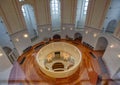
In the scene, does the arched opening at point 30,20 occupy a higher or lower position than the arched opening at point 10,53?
higher

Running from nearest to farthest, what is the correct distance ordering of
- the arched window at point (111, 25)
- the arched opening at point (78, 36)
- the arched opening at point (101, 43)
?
1. the arched window at point (111, 25)
2. the arched opening at point (101, 43)
3. the arched opening at point (78, 36)

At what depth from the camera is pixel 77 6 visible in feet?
53.6

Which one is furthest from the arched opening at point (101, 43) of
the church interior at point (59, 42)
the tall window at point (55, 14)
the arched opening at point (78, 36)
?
the tall window at point (55, 14)

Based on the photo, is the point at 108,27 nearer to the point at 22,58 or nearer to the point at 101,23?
the point at 101,23

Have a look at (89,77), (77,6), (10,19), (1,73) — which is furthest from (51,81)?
(77,6)

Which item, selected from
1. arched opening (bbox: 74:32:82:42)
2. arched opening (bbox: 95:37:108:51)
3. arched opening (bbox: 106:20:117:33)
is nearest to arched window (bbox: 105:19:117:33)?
arched opening (bbox: 106:20:117:33)

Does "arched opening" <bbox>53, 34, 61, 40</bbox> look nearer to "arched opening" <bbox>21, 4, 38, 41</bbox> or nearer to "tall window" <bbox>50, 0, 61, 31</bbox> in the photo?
A: "tall window" <bbox>50, 0, 61, 31</bbox>

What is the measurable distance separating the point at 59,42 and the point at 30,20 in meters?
4.93

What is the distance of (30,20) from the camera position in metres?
17.1

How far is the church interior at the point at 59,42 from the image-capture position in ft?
41.7

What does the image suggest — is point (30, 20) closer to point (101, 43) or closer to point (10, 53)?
point (10, 53)

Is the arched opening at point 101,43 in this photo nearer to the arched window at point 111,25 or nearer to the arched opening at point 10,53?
the arched window at point 111,25

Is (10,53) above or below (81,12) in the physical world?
below

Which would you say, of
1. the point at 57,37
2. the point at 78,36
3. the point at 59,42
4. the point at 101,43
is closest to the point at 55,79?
the point at 59,42
